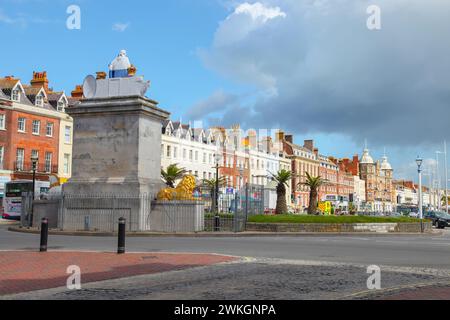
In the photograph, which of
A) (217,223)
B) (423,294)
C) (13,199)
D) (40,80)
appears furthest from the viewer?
(40,80)

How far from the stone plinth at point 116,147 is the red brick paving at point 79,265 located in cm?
1108

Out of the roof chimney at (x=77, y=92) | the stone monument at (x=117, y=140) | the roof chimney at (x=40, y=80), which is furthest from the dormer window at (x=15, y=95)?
the stone monument at (x=117, y=140)

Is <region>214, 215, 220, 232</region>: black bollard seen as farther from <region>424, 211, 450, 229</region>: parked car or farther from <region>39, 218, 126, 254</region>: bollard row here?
<region>424, 211, 450, 229</region>: parked car

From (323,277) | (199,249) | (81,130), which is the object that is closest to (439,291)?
(323,277)

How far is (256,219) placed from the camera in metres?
31.0

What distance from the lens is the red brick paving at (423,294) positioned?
7.94m

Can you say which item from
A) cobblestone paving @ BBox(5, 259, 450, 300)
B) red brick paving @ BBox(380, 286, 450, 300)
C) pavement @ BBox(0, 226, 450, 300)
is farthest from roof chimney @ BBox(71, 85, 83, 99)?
red brick paving @ BBox(380, 286, 450, 300)

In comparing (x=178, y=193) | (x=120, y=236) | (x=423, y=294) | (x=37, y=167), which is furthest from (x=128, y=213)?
(x=37, y=167)

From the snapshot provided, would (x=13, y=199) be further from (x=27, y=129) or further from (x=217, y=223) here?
(x=217, y=223)

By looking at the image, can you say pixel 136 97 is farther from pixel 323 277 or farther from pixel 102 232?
pixel 323 277

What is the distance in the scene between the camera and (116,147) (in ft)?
86.7

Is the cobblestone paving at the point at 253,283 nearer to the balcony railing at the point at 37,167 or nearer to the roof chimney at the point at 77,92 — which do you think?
the balcony railing at the point at 37,167

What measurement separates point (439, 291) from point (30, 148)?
189 ft

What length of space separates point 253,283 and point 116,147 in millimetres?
18044
